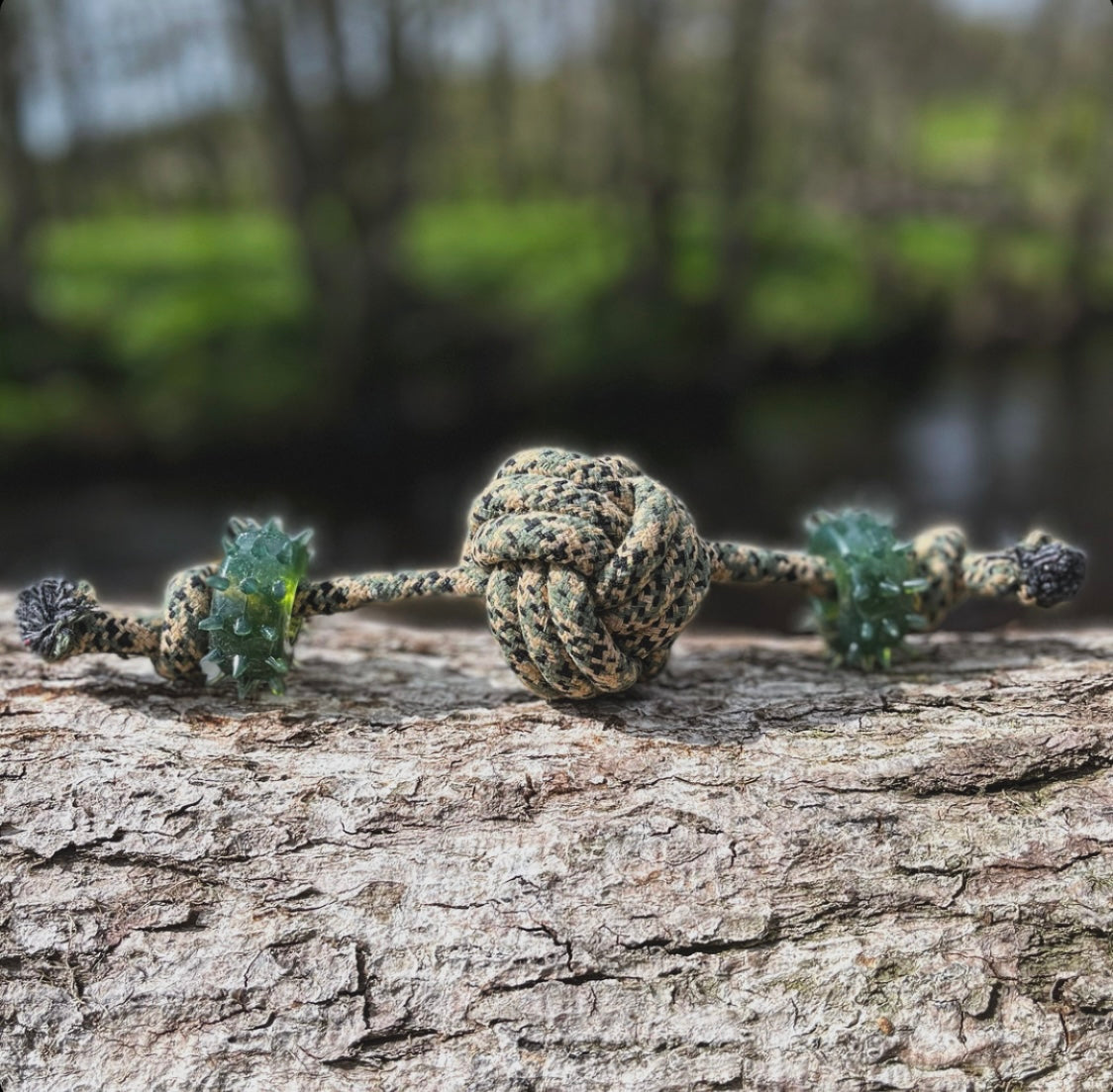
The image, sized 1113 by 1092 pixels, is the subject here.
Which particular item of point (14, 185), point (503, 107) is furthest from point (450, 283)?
point (503, 107)

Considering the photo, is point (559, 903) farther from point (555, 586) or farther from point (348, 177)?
point (348, 177)

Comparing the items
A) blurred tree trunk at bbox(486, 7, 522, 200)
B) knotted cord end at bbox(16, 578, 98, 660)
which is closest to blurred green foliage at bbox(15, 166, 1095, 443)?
blurred tree trunk at bbox(486, 7, 522, 200)

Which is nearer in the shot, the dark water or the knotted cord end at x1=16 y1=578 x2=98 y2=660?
the knotted cord end at x1=16 y1=578 x2=98 y2=660

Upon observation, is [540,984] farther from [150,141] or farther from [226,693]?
[150,141]

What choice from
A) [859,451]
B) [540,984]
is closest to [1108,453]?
[859,451]

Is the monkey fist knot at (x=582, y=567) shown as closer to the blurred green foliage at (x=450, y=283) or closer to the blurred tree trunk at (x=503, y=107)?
the blurred green foliage at (x=450, y=283)

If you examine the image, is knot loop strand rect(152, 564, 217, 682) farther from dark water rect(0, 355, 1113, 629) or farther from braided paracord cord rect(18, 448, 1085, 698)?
dark water rect(0, 355, 1113, 629)
